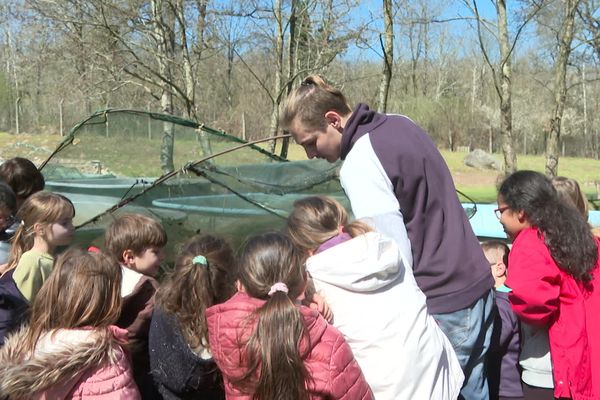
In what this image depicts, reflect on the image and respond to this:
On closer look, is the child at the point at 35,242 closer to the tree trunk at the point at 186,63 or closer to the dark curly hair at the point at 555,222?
the dark curly hair at the point at 555,222

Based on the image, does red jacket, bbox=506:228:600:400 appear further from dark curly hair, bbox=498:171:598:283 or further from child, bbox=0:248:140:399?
child, bbox=0:248:140:399

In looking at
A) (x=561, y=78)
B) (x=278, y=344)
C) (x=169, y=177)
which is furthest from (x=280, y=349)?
(x=561, y=78)

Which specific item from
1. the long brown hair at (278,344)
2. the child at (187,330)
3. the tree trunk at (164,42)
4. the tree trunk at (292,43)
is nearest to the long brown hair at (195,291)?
the child at (187,330)

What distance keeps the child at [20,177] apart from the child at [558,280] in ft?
9.15

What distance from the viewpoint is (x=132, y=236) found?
117 inches

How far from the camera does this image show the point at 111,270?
2303mm

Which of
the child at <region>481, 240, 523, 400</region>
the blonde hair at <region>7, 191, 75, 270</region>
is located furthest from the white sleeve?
the blonde hair at <region>7, 191, 75, 270</region>

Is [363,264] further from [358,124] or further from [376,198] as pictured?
[358,124]

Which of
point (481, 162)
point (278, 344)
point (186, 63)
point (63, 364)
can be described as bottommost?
point (481, 162)

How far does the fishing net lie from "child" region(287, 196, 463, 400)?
225cm

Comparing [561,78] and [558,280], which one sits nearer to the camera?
[558,280]

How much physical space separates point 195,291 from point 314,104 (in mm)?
865

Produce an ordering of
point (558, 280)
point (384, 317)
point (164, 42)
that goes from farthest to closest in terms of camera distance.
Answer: point (164, 42), point (558, 280), point (384, 317)

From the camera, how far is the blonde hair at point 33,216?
3023mm
